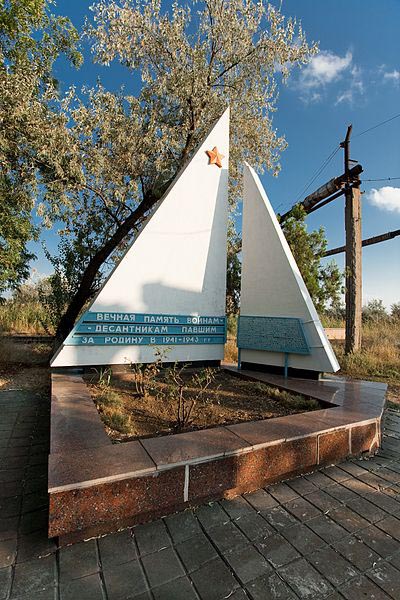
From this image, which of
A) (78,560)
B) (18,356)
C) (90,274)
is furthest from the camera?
(90,274)

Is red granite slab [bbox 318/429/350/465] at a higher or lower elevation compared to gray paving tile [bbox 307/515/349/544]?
higher

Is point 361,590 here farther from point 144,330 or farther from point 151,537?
point 144,330

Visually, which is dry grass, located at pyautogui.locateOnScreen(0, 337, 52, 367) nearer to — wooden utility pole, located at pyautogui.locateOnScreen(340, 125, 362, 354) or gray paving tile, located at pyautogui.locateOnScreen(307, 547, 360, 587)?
gray paving tile, located at pyautogui.locateOnScreen(307, 547, 360, 587)

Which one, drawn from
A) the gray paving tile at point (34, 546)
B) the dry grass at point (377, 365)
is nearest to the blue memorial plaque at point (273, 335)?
the dry grass at point (377, 365)

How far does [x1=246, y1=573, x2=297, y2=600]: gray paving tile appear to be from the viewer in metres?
1.55

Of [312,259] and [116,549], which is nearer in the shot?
[116,549]

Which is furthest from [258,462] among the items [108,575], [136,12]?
[136,12]

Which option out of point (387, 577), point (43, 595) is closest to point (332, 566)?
point (387, 577)

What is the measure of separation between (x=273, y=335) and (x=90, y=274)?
18.6 ft

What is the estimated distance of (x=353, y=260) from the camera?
923 centimetres

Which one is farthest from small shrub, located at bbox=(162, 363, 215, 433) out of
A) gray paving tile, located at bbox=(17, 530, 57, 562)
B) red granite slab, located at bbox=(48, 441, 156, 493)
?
gray paving tile, located at bbox=(17, 530, 57, 562)

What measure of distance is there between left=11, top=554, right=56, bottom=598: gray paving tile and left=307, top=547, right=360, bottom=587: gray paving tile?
55.3 inches

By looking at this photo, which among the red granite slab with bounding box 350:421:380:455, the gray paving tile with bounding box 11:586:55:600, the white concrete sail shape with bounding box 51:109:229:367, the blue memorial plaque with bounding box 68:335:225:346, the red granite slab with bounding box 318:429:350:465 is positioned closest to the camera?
the gray paving tile with bounding box 11:586:55:600

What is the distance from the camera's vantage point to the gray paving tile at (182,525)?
6.42 ft
